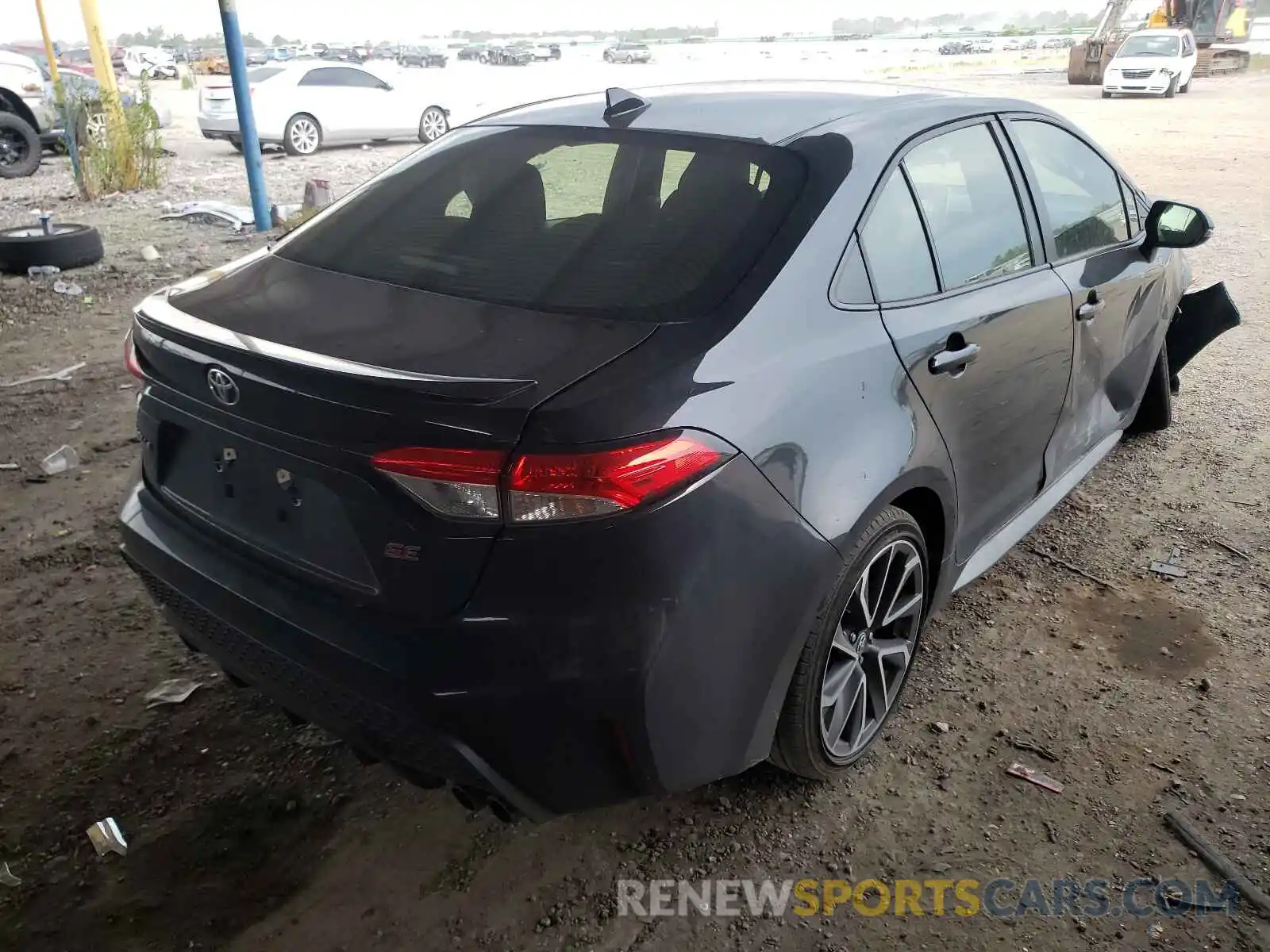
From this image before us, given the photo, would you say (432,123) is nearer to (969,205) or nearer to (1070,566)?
(1070,566)

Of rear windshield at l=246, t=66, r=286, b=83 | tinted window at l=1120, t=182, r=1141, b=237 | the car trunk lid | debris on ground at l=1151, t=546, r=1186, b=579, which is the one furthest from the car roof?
rear windshield at l=246, t=66, r=286, b=83

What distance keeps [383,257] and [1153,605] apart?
2.70 metres

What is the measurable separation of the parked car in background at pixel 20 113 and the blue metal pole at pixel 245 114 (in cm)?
451

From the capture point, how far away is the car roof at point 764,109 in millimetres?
2400

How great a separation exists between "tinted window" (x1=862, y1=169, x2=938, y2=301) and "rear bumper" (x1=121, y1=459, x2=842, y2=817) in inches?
27.0

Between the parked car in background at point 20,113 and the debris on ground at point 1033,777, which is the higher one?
the parked car in background at point 20,113

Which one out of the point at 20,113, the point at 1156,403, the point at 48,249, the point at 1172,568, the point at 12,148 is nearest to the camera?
the point at 1172,568

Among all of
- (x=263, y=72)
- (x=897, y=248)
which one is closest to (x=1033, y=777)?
(x=897, y=248)

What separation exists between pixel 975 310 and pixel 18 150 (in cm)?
1292

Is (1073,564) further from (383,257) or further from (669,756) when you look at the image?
(383,257)

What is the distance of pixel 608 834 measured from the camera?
2.34 m

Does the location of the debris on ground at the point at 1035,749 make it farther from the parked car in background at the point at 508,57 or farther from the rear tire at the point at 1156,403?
the parked car in background at the point at 508,57

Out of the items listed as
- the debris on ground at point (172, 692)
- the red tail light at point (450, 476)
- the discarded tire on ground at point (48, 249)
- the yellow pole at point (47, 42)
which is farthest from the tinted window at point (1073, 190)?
the yellow pole at point (47, 42)

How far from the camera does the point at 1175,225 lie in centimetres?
353
